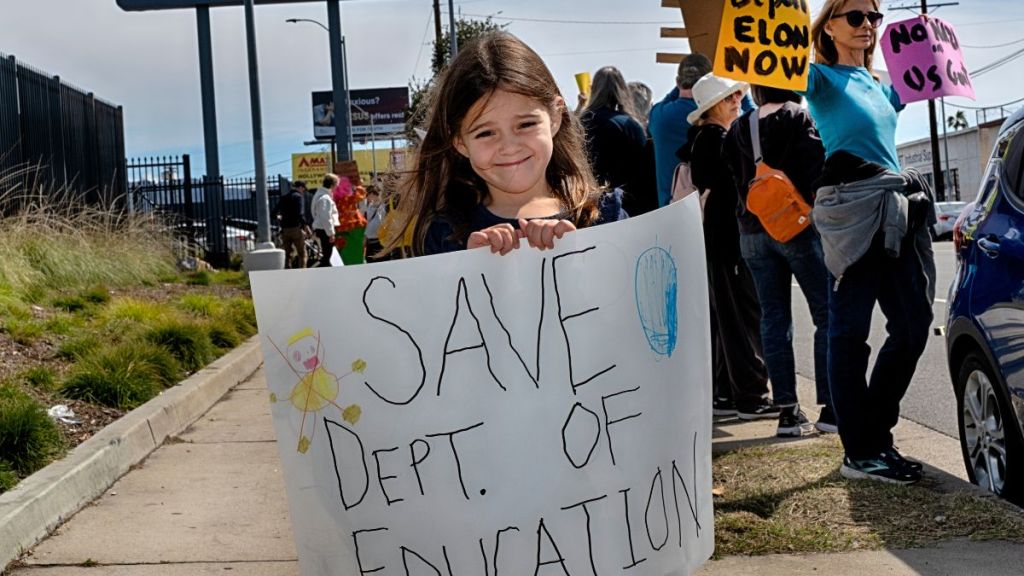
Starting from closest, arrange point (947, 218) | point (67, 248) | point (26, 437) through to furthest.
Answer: point (26, 437) < point (67, 248) < point (947, 218)

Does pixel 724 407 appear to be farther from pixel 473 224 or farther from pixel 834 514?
pixel 473 224

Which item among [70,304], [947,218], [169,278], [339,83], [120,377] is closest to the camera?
[120,377]

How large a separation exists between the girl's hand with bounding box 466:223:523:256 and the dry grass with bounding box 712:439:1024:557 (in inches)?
81.4

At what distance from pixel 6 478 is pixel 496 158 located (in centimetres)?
306

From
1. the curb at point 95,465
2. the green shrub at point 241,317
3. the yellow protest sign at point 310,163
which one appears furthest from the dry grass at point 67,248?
the yellow protest sign at point 310,163

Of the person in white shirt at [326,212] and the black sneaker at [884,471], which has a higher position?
the person in white shirt at [326,212]

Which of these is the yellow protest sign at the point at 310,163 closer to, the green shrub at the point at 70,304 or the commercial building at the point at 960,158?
the commercial building at the point at 960,158

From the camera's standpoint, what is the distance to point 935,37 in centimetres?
580

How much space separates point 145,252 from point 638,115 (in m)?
12.3

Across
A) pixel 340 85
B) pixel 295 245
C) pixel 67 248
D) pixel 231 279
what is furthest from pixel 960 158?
pixel 67 248

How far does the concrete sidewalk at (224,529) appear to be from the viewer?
409cm

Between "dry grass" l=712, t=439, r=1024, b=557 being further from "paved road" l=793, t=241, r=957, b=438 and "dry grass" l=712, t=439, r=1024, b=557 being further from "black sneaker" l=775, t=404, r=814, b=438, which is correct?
"paved road" l=793, t=241, r=957, b=438

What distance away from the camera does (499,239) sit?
2561mm

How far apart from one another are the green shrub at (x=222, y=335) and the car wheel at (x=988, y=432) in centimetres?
674
